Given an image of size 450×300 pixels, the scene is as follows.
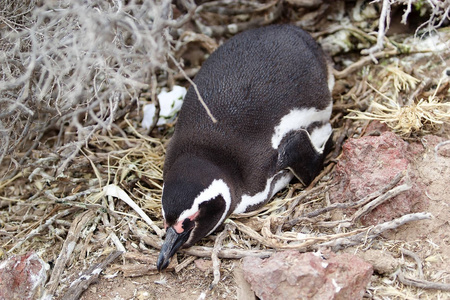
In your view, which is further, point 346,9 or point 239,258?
point 346,9

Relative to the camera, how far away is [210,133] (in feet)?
8.96

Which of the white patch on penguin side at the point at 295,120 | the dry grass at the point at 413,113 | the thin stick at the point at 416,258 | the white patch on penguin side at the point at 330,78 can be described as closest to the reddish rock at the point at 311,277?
the thin stick at the point at 416,258

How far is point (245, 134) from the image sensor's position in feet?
9.11

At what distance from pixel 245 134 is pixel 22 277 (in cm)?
128

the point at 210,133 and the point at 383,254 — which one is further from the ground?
the point at 210,133

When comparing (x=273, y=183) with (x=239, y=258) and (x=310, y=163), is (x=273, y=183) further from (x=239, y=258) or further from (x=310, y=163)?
(x=239, y=258)

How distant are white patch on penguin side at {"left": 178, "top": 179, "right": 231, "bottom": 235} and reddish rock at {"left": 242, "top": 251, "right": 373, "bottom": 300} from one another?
0.41 m

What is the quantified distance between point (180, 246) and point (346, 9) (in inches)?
97.4

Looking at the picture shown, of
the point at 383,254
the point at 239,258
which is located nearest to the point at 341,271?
the point at 383,254

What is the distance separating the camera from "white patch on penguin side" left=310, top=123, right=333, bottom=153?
3162 millimetres

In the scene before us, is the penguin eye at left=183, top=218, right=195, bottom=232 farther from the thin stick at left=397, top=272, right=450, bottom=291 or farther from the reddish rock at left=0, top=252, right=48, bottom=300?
the thin stick at left=397, top=272, right=450, bottom=291

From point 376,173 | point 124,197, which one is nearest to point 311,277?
point 376,173

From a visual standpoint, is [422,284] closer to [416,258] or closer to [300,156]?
[416,258]

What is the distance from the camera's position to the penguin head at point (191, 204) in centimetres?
239
